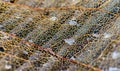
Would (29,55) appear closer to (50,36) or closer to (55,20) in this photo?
(50,36)

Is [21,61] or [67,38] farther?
[67,38]

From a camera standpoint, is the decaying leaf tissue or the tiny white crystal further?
the tiny white crystal

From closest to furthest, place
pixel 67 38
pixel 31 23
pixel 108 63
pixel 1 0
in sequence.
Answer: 1. pixel 108 63
2. pixel 67 38
3. pixel 31 23
4. pixel 1 0

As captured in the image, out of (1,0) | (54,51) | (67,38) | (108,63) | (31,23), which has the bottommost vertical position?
(108,63)

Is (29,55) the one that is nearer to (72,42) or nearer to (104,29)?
(72,42)

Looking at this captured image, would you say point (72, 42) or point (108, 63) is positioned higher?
point (72, 42)

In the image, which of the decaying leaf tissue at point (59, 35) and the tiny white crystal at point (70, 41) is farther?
the tiny white crystal at point (70, 41)

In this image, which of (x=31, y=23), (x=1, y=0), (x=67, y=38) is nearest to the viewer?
(x=67, y=38)

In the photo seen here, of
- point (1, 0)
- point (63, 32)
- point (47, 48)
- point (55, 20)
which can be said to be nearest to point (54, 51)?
point (47, 48)
